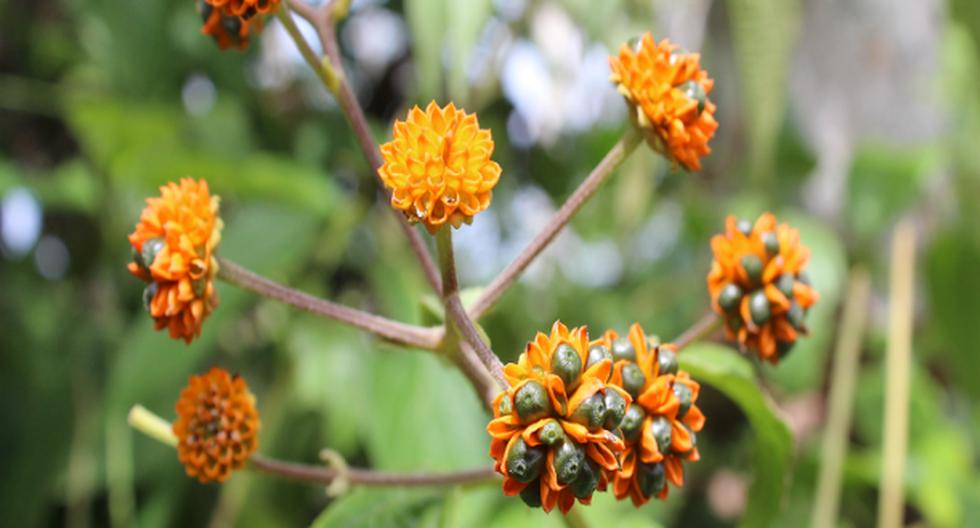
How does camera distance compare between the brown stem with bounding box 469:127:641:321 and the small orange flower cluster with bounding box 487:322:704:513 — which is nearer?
the small orange flower cluster with bounding box 487:322:704:513

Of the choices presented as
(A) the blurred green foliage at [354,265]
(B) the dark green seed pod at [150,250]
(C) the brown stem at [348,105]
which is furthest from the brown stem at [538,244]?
(A) the blurred green foliage at [354,265]

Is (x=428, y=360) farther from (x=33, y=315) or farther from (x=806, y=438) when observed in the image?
(x=33, y=315)

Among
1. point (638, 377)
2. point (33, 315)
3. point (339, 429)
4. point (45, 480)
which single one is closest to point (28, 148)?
point (33, 315)

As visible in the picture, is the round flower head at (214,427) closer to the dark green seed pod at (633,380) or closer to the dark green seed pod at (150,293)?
the dark green seed pod at (150,293)

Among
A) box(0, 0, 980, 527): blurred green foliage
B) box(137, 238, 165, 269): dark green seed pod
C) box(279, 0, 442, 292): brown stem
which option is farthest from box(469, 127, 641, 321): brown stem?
box(0, 0, 980, 527): blurred green foliage

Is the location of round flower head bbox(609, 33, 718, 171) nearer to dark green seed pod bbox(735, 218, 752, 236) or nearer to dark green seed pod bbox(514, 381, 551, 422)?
dark green seed pod bbox(735, 218, 752, 236)

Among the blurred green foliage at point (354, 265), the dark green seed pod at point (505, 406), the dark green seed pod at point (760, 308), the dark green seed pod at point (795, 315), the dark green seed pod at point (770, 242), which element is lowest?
the blurred green foliage at point (354, 265)
